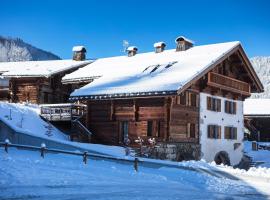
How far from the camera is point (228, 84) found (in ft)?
118

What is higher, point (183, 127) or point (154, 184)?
point (183, 127)

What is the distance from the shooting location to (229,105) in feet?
127

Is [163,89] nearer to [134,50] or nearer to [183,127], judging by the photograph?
[183,127]

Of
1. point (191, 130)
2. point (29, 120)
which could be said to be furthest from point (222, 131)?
point (29, 120)

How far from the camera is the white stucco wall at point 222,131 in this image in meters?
34.2

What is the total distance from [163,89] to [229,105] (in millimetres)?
11359

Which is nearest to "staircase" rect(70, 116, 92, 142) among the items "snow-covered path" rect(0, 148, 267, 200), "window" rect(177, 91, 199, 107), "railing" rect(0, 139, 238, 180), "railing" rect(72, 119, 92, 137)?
"railing" rect(72, 119, 92, 137)

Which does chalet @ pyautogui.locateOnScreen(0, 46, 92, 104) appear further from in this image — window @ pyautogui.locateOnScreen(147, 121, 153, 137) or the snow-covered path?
the snow-covered path

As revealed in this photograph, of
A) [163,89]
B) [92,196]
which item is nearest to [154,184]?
[92,196]

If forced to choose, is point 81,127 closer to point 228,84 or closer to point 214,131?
point 214,131

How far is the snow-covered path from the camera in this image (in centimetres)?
1520

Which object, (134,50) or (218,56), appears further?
(134,50)

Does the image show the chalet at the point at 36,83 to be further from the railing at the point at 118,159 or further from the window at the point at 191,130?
the railing at the point at 118,159

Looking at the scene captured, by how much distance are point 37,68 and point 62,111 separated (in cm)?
1110
